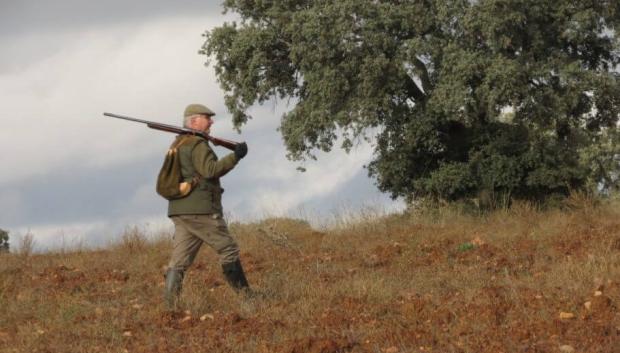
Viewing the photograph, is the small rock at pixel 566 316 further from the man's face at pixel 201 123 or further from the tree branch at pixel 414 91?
the tree branch at pixel 414 91

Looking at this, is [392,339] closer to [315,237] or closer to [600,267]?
[600,267]

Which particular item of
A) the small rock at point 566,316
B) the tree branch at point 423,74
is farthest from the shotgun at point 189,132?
the tree branch at point 423,74

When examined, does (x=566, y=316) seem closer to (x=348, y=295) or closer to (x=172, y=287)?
(x=348, y=295)

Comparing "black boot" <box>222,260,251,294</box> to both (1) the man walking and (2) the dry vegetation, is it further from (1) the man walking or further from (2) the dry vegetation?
(2) the dry vegetation

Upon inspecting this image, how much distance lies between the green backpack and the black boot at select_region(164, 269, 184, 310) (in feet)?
2.87

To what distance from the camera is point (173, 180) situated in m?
9.47

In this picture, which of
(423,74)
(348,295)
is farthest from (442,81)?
(348,295)

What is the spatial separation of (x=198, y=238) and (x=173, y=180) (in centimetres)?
78

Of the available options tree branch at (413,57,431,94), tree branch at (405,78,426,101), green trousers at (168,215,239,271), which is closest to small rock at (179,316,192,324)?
green trousers at (168,215,239,271)

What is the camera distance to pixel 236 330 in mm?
8586

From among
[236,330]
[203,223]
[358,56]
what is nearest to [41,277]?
[203,223]

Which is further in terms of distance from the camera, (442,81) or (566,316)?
(442,81)

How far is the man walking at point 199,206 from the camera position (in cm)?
938

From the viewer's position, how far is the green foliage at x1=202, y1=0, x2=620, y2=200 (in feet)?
64.2
